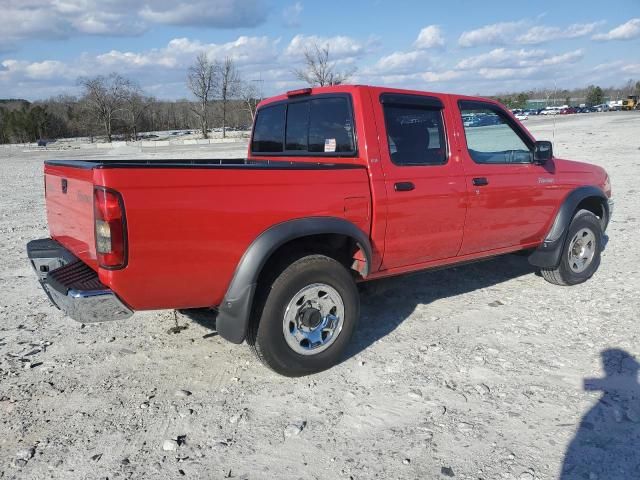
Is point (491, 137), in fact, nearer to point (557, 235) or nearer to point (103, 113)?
point (557, 235)

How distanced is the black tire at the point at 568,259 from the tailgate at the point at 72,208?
4.46 m

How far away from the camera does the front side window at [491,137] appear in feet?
14.8

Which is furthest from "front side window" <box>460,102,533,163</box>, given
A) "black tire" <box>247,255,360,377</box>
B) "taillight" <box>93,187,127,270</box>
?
"taillight" <box>93,187,127,270</box>

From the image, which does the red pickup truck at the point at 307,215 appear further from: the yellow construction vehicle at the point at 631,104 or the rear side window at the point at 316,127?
the yellow construction vehicle at the point at 631,104

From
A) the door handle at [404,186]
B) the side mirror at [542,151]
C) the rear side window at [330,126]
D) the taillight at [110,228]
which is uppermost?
the rear side window at [330,126]

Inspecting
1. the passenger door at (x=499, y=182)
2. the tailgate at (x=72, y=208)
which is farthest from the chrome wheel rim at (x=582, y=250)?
the tailgate at (x=72, y=208)

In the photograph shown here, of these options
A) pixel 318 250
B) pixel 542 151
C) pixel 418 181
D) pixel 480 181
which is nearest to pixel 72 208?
pixel 318 250

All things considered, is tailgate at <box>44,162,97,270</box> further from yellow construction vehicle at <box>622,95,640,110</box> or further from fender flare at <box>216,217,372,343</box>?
yellow construction vehicle at <box>622,95,640,110</box>

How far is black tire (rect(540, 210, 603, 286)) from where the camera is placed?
5352 millimetres

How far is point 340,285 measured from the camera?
12.0 ft

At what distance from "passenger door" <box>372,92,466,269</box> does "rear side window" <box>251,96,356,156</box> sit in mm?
254

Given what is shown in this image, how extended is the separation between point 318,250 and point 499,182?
1902 mm

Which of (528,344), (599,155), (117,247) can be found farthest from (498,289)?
(599,155)

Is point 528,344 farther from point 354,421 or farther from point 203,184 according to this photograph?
point 203,184
